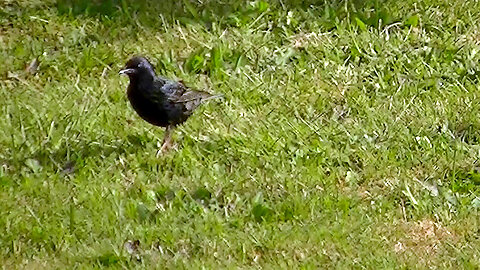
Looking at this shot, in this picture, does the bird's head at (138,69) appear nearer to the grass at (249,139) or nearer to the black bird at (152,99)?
the black bird at (152,99)

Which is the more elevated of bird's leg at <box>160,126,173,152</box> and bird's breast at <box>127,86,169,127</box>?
bird's breast at <box>127,86,169,127</box>

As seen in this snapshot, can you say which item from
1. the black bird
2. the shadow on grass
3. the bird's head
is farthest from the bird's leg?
the shadow on grass

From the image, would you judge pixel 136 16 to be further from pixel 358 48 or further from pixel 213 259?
pixel 213 259

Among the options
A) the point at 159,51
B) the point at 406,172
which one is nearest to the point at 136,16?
the point at 159,51

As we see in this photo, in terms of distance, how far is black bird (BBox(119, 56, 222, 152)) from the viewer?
6164 millimetres

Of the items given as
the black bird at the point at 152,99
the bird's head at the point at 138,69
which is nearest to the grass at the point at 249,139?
the black bird at the point at 152,99

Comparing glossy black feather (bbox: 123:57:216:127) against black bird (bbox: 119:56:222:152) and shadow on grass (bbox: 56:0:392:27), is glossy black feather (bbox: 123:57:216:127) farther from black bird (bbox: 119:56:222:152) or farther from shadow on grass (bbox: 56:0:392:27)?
shadow on grass (bbox: 56:0:392:27)

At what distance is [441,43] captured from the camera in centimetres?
746

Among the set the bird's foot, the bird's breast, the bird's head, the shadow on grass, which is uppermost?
the bird's head

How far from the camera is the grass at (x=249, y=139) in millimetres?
5379

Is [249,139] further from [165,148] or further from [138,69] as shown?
[138,69]

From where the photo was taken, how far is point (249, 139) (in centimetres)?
628

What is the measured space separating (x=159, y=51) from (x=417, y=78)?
1773 millimetres

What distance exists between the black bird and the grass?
148 mm
